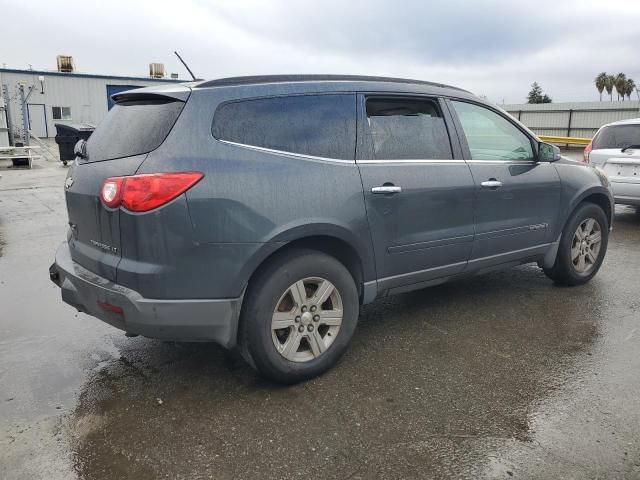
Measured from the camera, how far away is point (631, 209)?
396 inches

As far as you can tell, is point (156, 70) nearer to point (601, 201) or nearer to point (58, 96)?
point (58, 96)

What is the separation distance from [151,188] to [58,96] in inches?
1641

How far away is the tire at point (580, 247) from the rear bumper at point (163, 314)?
3.33m

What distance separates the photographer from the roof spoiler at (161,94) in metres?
2.96

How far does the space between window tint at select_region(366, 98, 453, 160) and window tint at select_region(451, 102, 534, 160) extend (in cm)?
28

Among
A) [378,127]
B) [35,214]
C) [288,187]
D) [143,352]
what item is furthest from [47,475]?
[35,214]

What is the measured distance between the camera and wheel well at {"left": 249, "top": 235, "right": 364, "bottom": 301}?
3090mm

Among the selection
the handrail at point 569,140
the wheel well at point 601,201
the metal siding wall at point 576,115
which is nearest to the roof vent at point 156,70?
the metal siding wall at point 576,115

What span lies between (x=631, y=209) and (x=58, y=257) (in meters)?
9.94

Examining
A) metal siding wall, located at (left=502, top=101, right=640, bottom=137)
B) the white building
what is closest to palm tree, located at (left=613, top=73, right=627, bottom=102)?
metal siding wall, located at (left=502, top=101, right=640, bottom=137)

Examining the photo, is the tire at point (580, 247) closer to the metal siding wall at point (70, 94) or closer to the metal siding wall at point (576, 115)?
the metal siding wall at point (576, 115)

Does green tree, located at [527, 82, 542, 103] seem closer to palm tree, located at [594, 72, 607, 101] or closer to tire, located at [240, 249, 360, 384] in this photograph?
palm tree, located at [594, 72, 607, 101]

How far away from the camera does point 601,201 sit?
520 cm

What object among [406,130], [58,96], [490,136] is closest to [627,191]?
[490,136]
